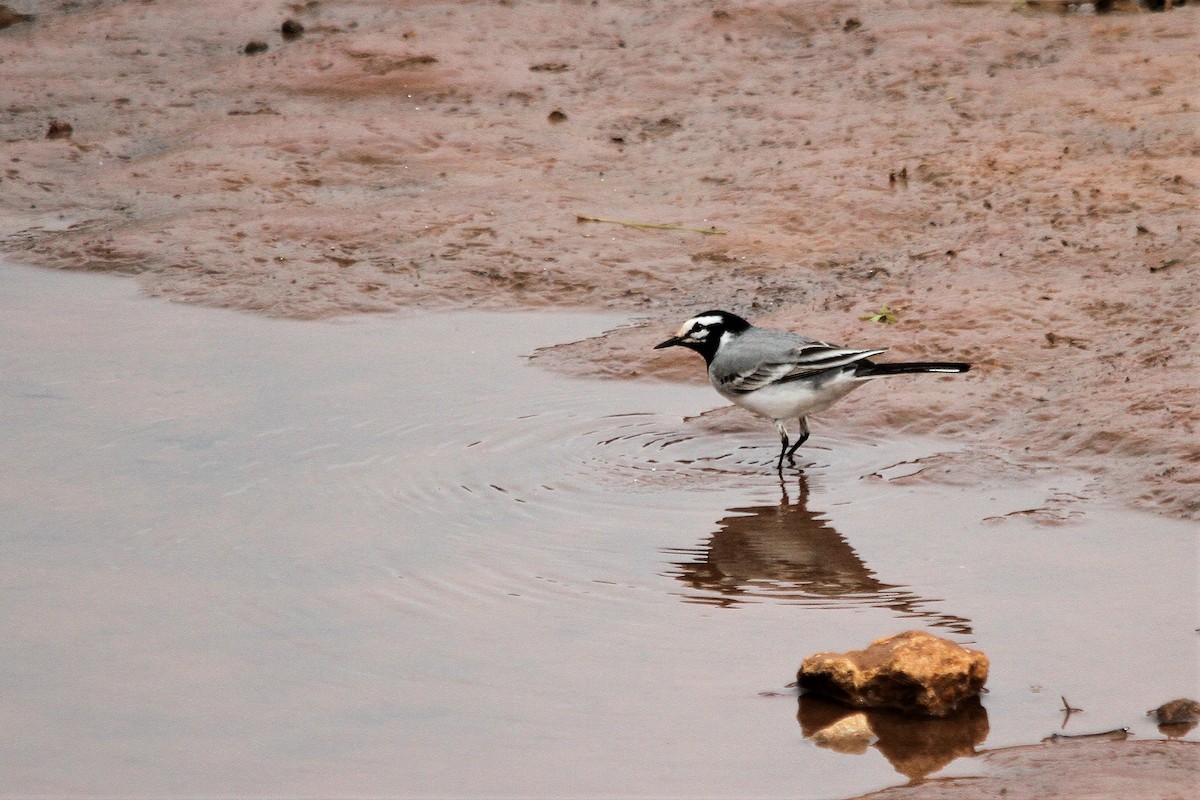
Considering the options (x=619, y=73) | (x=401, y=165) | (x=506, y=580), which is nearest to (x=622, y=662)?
(x=506, y=580)

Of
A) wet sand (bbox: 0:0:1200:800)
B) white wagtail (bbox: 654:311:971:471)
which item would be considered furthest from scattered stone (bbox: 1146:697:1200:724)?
white wagtail (bbox: 654:311:971:471)

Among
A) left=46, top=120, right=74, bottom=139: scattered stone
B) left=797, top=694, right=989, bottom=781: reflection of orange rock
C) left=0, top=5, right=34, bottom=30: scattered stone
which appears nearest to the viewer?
left=797, top=694, right=989, bottom=781: reflection of orange rock

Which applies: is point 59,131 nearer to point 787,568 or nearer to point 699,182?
point 699,182

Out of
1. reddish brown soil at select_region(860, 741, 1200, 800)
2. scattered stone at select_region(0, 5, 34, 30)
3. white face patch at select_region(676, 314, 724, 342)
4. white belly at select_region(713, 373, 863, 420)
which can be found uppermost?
scattered stone at select_region(0, 5, 34, 30)

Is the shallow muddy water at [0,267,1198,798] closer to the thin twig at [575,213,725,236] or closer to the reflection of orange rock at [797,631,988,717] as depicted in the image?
the reflection of orange rock at [797,631,988,717]

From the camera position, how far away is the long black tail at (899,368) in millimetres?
7562

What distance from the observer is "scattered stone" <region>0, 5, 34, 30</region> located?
15.4m

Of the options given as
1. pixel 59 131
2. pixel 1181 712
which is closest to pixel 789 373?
pixel 1181 712

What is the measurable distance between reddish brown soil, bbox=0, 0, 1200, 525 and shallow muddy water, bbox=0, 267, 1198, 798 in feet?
2.67

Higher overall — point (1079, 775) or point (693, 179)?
point (693, 179)

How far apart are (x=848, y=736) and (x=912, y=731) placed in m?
0.24

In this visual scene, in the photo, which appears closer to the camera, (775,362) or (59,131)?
(775,362)

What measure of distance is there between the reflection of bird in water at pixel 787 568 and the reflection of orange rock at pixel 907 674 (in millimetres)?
626

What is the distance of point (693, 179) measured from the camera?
11414mm
